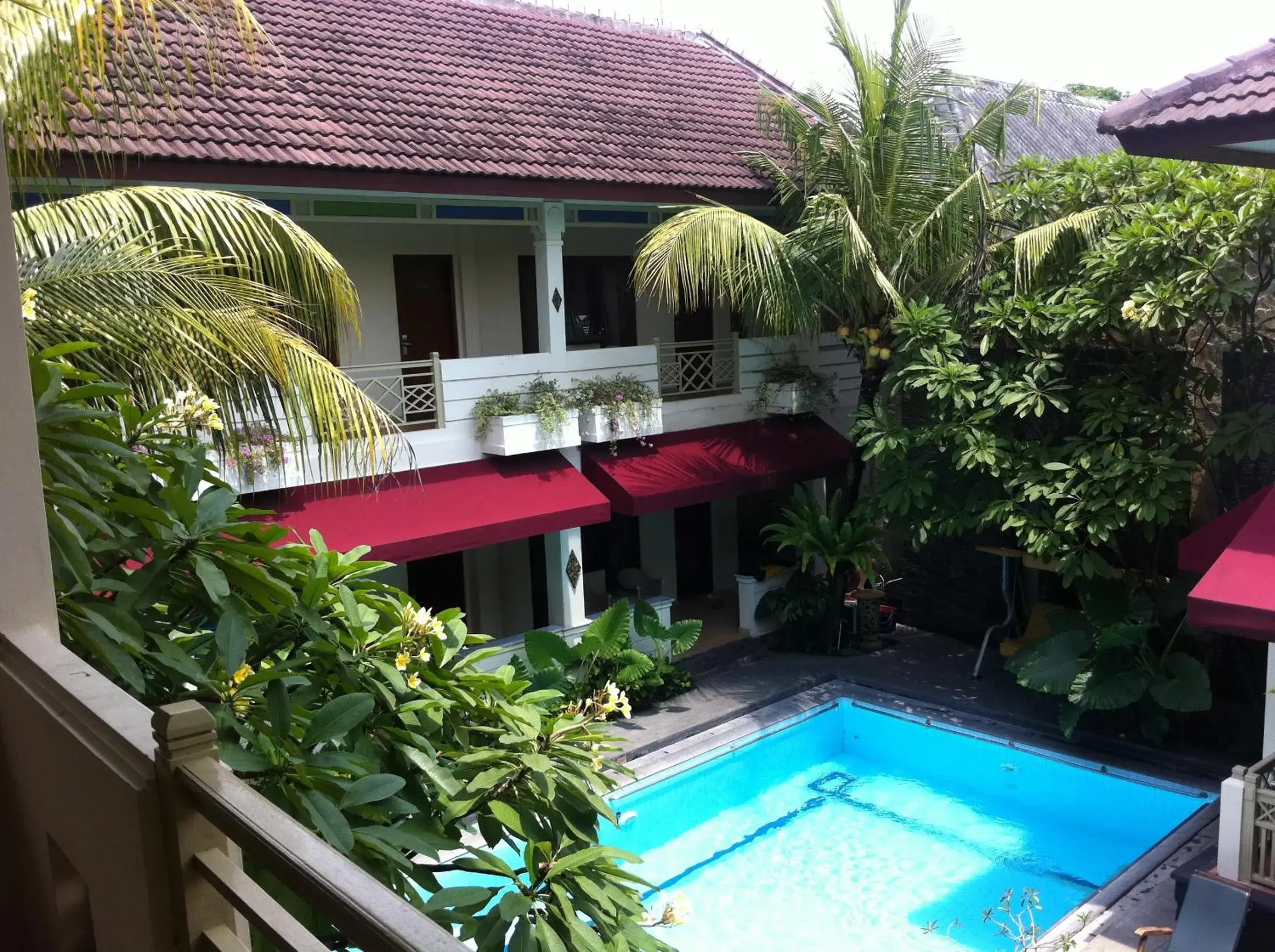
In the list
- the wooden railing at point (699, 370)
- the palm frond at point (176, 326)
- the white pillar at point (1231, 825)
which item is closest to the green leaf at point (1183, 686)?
the white pillar at point (1231, 825)

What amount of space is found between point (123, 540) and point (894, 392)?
10.1 metres

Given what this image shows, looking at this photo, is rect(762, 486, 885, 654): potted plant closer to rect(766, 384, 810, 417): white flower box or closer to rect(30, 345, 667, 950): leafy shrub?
rect(766, 384, 810, 417): white flower box

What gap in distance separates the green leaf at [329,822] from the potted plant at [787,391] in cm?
1229

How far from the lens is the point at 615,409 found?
12.8m

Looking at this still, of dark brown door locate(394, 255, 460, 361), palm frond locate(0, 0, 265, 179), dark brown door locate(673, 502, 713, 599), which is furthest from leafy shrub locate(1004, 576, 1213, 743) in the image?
palm frond locate(0, 0, 265, 179)

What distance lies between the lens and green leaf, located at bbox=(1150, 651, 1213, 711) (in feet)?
34.1

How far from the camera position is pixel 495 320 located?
1452 centimetres

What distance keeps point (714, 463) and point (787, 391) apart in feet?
5.40

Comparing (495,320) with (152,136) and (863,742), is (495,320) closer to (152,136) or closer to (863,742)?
(152,136)

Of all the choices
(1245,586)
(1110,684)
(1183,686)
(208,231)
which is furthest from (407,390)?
(1183,686)

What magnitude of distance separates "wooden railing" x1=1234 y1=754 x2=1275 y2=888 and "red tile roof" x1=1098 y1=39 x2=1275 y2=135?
4.55 meters

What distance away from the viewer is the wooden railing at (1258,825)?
7570 millimetres

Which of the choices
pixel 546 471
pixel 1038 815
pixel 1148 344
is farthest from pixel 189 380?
pixel 1148 344

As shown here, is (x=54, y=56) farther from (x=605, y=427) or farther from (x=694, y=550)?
(x=694, y=550)
